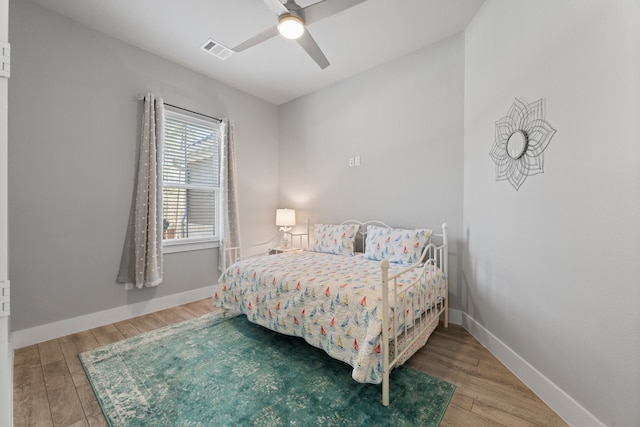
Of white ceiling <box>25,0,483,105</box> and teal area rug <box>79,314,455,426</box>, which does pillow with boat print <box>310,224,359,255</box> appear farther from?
white ceiling <box>25,0,483,105</box>

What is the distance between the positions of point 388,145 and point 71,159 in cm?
317

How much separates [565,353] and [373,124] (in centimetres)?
267

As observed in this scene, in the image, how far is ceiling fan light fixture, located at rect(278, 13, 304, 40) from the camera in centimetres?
177

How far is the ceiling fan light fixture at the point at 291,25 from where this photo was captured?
1771 mm

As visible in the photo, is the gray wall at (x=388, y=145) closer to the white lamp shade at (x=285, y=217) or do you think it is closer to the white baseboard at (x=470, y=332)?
the white lamp shade at (x=285, y=217)

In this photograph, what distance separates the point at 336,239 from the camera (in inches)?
125

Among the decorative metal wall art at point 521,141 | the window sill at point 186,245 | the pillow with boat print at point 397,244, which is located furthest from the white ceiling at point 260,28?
the window sill at point 186,245

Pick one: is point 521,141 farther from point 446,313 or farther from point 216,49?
point 216,49

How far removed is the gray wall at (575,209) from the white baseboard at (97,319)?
3218 mm

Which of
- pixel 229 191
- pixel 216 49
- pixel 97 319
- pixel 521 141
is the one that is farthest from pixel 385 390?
pixel 216 49

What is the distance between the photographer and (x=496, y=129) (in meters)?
2.06

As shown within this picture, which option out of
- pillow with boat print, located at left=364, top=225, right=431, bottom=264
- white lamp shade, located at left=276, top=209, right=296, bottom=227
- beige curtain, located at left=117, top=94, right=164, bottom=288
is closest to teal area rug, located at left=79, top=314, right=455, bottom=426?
beige curtain, located at left=117, top=94, right=164, bottom=288

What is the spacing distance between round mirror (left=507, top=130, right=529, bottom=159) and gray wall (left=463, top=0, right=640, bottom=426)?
20 centimetres

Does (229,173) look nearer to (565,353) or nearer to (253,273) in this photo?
(253,273)
